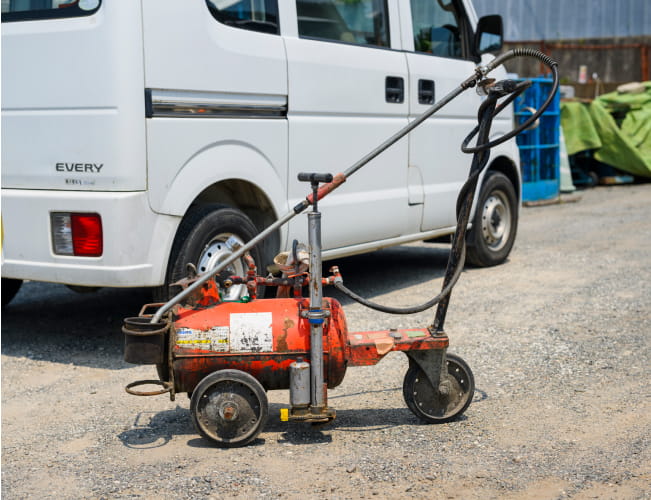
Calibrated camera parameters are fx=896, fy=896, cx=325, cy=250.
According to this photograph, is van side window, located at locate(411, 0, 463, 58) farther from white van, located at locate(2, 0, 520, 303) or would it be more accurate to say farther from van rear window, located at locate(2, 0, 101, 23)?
van rear window, located at locate(2, 0, 101, 23)

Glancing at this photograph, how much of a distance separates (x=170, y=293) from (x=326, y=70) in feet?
5.86

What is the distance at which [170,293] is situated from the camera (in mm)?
4754

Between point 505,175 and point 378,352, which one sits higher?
point 505,175

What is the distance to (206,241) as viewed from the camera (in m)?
4.87

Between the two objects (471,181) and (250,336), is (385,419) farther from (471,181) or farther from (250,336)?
(471,181)

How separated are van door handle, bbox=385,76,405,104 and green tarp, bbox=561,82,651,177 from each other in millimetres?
7999

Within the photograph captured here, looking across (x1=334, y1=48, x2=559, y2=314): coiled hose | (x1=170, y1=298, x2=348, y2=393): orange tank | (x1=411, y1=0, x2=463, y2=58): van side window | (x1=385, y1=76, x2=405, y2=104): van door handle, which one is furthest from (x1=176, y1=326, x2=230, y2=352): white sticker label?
(x1=411, y1=0, x2=463, y2=58): van side window

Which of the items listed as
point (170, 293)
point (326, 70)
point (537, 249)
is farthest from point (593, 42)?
point (170, 293)

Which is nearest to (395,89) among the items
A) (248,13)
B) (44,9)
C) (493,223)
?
(248,13)

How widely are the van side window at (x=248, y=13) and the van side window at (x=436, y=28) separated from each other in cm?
161

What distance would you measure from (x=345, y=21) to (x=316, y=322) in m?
2.96

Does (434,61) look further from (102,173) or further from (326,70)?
(102,173)

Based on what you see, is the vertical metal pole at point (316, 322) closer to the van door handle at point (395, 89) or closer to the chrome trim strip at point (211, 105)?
the chrome trim strip at point (211, 105)

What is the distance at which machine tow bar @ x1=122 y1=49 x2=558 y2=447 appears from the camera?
3576 millimetres
